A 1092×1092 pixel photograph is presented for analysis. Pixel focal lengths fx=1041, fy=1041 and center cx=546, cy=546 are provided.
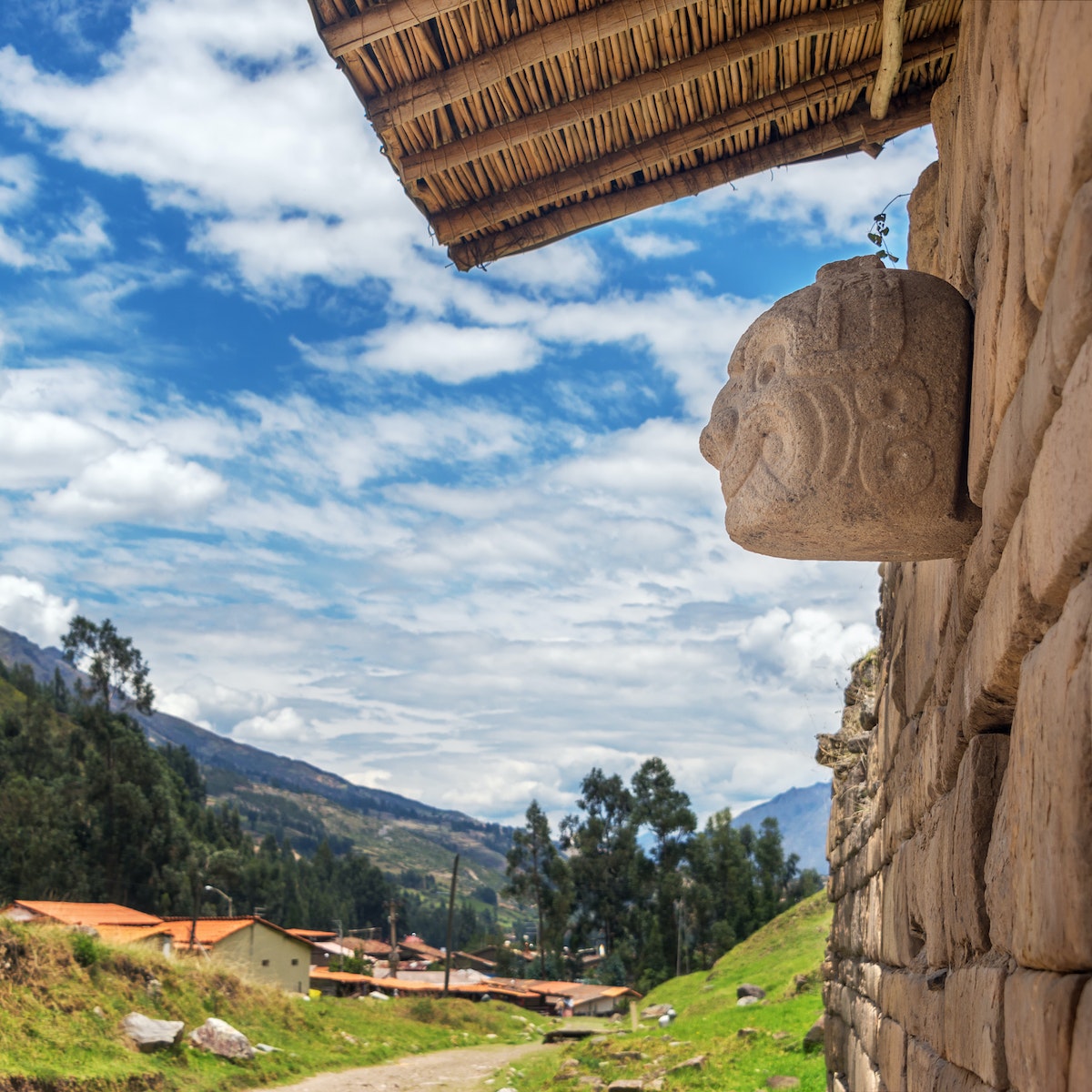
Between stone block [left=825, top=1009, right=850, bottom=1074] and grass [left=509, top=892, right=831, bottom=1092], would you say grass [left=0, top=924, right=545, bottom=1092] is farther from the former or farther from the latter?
stone block [left=825, top=1009, right=850, bottom=1074]

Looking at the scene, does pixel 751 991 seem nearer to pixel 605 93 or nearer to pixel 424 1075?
pixel 424 1075

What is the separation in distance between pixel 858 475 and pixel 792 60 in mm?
2672

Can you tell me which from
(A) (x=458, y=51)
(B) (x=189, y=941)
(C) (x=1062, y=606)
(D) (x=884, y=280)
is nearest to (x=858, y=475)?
(D) (x=884, y=280)

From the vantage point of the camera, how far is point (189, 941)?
30.7 metres

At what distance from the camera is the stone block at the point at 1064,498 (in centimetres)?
134

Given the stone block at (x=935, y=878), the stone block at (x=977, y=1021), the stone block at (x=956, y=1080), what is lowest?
the stone block at (x=956, y=1080)

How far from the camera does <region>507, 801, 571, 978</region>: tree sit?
2180 inches

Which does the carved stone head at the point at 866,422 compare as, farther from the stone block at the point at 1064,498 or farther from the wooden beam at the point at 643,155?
the wooden beam at the point at 643,155

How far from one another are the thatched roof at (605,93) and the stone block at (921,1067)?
3.29 metres

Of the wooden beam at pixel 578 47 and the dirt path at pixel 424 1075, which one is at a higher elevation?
the wooden beam at pixel 578 47

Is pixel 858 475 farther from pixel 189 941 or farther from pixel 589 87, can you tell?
pixel 189 941

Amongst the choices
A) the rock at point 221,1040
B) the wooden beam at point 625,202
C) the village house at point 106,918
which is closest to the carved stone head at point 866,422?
the wooden beam at point 625,202

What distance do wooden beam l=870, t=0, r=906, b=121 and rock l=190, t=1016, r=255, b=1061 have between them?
18.2 meters

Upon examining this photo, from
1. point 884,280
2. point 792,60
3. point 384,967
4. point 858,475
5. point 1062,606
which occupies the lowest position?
point 384,967
